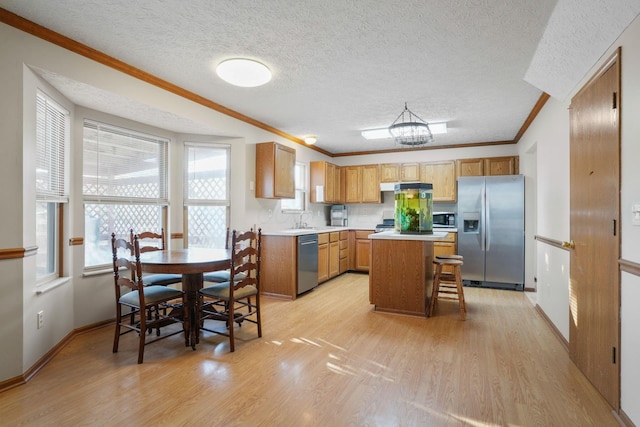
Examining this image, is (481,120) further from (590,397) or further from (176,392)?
(176,392)

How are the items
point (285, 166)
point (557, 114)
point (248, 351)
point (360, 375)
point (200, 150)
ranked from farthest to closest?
1. point (285, 166)
2. point (200, 150)
3. point (557, 114)
4. point (248, 351)
5. point (360, 375)

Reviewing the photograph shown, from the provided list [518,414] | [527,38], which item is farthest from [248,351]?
[527,38]

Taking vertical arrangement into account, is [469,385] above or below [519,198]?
below

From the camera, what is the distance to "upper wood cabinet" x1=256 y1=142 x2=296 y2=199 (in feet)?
15.0

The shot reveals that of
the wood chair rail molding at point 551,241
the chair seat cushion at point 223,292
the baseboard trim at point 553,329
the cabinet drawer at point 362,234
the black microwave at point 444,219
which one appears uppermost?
the black microwave at point 444,219

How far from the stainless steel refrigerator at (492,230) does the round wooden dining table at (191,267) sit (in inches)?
152

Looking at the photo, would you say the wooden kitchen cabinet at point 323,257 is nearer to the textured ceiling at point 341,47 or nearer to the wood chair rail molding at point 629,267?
the textured ceiling at point 341,47

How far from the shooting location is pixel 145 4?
6.64 feet

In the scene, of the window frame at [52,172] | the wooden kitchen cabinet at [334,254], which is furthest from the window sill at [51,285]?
the wooden kitchen cabinet at [334,254]

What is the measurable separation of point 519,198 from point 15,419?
574cm

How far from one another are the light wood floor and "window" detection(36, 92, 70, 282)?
762mm

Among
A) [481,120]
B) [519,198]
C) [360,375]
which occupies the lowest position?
Answer: [360,375]

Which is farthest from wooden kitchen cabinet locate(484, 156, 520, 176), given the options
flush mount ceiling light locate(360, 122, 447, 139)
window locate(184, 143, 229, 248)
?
window locate(184, 143, 229, 248)

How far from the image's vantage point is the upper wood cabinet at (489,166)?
5.53 metres
